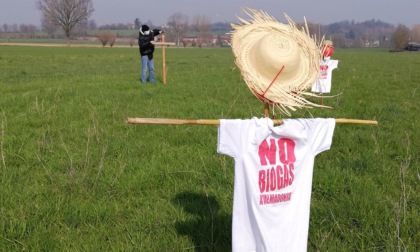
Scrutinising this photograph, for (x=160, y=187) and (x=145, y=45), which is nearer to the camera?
(x=160, y=187)

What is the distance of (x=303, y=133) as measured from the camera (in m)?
2.45

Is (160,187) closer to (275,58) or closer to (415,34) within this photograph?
(275,58)

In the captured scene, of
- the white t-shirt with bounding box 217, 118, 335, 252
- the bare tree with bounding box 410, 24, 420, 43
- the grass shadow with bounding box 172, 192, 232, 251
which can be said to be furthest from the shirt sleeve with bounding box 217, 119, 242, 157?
the bare tree with bounding box 410, 24, 420, 43

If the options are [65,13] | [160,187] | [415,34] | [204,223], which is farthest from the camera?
[415,34]

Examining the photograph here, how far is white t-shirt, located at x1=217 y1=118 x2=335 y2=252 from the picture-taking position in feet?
7.48

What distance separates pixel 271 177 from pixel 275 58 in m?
0.74

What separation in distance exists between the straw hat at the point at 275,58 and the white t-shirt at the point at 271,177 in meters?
0.20

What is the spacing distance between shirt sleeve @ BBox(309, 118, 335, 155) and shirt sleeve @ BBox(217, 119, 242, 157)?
0.55 m

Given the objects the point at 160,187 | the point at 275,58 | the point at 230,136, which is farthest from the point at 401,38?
the point at 230,136

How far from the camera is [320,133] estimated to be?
2.56 meters

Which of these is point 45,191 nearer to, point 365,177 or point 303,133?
point 303,133

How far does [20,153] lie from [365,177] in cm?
467

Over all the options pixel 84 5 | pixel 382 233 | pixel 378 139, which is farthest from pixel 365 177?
pixel 84 5

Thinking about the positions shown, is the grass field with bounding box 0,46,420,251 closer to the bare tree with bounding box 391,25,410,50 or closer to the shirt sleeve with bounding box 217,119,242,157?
the shirt sleeve with bounding box 217,119,242,157
